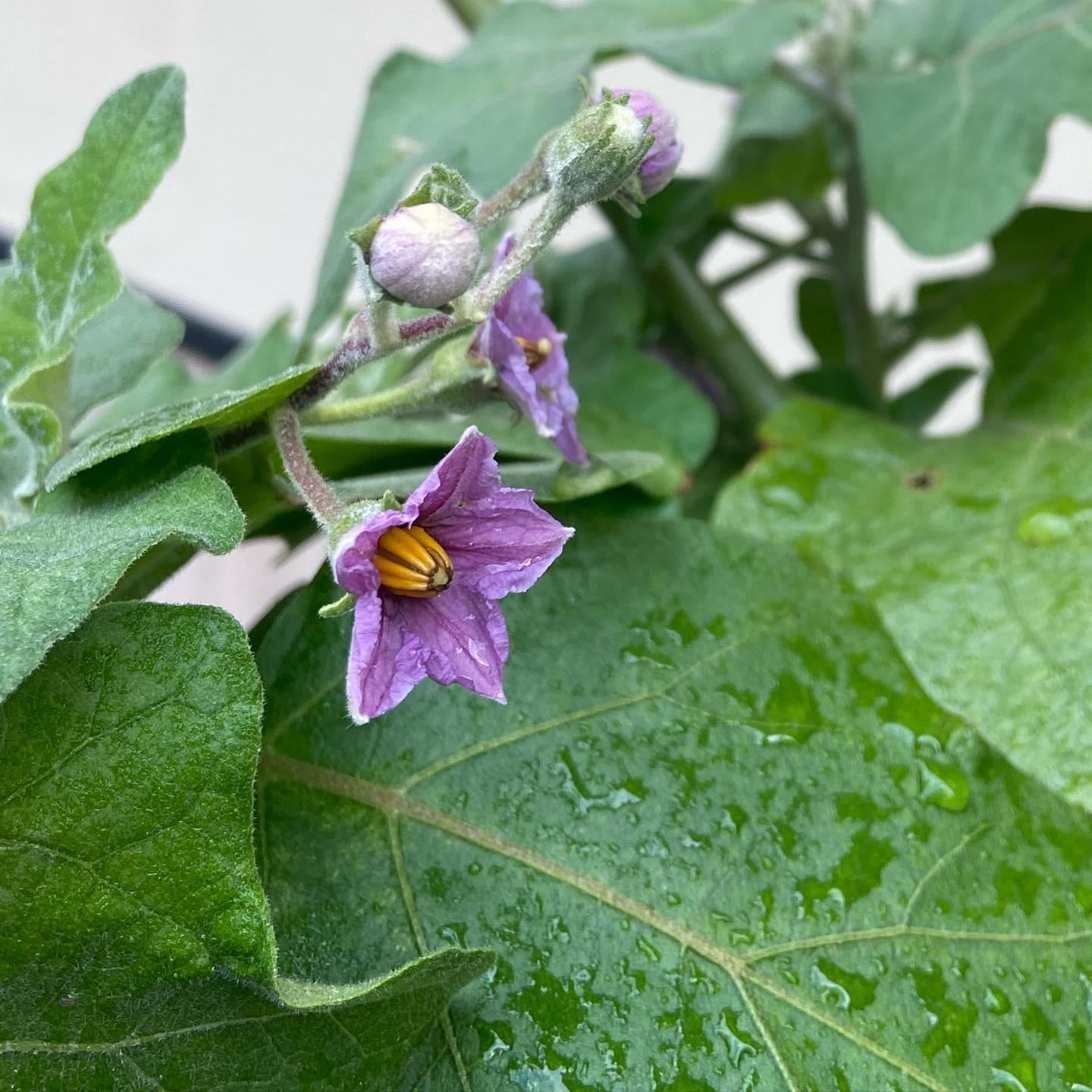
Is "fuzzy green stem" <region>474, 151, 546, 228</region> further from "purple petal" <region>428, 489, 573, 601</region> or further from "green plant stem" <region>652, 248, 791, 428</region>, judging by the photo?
"green plant stem" <region>652, 248, 791, 428</region>

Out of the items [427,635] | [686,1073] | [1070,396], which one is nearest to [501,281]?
[427,635]

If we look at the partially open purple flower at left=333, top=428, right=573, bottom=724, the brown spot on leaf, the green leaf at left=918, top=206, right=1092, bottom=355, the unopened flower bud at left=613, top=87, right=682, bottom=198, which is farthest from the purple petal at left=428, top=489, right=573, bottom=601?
the green leaf at left=918, top=206, right=1092, bottom=355

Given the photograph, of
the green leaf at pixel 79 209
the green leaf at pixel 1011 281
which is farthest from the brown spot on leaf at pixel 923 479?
the green leaf at pixel 79 209

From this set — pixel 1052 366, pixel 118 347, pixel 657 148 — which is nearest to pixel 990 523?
pixel 1052 366

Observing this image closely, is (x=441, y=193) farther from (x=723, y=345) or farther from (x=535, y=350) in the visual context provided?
(x=723, y=345)

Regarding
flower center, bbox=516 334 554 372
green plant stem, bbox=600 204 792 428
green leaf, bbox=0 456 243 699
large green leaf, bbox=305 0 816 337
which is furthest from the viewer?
green plant stem, bbox=600 204 792 428
